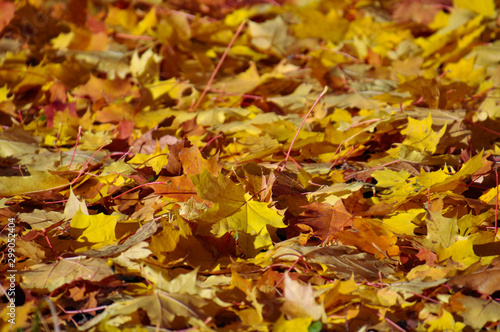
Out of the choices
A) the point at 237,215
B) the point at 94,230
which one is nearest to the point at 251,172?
the point at 237,215

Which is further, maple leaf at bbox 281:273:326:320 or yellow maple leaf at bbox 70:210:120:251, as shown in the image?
yellow maple leaf at bbox 70:210:120:251

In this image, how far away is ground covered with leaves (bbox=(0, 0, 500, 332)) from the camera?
93cm

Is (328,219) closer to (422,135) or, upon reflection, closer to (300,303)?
(300,303)

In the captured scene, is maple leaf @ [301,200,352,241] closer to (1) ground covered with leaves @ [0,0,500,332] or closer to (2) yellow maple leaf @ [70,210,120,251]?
(1) ground covered with leaves @ [0,0,500,332]

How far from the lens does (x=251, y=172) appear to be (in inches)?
50.9

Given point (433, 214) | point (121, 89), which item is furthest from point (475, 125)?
point (121, 89)

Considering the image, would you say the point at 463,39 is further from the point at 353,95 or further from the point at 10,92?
the point at 10,92

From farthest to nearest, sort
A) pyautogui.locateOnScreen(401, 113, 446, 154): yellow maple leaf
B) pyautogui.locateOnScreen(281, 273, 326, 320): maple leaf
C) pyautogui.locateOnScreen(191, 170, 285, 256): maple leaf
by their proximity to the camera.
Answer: pyautogui.locateOnScreen(401, 113, 446, 154): yellow maple leaf → pyautogui.locateOnScreen(191, 170, 285, 256): maple leaf → pyautogui.locateOnScreen(281, 273, 326, 320): maple leaf

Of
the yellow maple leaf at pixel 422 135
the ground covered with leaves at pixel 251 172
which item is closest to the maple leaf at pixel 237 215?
the ground covered with leaves at pixel 251 172

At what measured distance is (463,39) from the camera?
2.01 metres

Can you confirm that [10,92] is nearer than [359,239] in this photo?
No

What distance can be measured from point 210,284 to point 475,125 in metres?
1.07

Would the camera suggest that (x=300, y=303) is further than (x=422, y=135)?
No

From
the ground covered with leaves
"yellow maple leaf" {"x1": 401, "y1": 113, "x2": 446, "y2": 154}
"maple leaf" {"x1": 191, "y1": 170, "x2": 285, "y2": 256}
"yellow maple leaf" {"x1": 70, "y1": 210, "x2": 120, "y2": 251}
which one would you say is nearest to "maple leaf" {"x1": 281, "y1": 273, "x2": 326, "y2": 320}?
the ground covered with leaves
